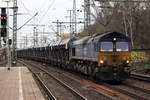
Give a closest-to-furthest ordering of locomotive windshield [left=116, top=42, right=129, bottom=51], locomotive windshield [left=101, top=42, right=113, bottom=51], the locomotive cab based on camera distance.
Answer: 1. the locomotive cab
2. locomotive windshield [left=101, top=42, right=113, bottom=51]
3. locomotive windshield [left=116, top=42, right=129, bottom=51]

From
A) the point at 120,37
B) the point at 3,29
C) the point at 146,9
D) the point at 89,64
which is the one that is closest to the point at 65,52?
the point at 3,29

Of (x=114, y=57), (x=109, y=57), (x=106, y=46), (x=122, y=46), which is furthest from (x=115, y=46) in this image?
(x=109, y=57)

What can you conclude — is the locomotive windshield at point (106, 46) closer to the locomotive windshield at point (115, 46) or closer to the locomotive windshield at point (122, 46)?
the locomotive windshield at point (115, 46)

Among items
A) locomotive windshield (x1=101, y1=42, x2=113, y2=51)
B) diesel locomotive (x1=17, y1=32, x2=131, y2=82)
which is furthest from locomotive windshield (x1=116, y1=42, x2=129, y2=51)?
locomotive windshield (x1=101, y1=42, x2=113, y2=51)

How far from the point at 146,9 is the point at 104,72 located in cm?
3151

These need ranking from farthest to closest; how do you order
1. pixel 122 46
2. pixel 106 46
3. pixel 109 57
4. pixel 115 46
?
pixel 122 46 < pixel 115 46 < pixel 106 46 < pixel 109 57

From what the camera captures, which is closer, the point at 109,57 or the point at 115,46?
the point at 109,57

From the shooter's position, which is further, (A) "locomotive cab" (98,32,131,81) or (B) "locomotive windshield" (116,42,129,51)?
(B) "locomotive windshield" (116,42,129,51)

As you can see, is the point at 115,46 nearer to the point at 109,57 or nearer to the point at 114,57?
the point at 114,57

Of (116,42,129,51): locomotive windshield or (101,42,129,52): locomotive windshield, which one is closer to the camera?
(101,42,129,52): locomotive windshield

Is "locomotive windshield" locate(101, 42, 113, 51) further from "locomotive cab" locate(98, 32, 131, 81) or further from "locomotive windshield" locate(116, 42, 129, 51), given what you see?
"locomotive windshield" locate(116, 42, 129, 51)

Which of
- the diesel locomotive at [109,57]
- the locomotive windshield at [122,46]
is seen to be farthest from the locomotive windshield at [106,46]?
the locomotive windshield at [122,46]

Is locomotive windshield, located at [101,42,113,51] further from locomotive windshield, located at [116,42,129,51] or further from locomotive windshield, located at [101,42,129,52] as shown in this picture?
locomotive windshield, located at [116,42,129,51]

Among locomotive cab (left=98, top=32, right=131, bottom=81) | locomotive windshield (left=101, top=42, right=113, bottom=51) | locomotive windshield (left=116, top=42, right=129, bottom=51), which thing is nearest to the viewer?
locomotive cab (left=98, top=32, right=131, bottom=81)
